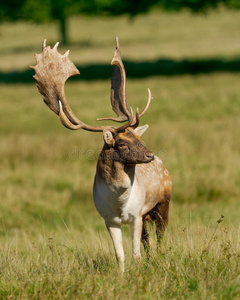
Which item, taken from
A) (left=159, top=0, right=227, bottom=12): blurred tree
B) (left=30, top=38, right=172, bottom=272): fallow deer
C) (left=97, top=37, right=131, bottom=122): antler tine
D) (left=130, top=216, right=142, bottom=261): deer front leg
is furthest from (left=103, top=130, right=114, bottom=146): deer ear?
(left=159, top=0, right=227, bottom=12): blurred tree

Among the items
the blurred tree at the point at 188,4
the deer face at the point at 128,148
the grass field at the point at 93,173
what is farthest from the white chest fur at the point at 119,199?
the blurred tree at the point at 188,4

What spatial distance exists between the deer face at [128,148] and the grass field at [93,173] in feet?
3.18

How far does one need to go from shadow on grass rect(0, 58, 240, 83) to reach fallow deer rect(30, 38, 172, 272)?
2628cm

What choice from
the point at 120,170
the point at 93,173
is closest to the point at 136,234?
the point at 120,170

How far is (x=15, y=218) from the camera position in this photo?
11523mm

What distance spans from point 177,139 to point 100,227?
5.83m

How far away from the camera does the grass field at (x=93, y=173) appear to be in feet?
16.3

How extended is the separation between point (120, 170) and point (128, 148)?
201 millimetres

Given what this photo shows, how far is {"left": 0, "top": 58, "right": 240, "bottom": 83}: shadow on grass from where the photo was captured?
32.5m

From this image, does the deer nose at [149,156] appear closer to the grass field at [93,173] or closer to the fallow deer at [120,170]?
the fallow deer at [120,170]

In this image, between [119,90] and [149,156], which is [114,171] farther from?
[119,90]

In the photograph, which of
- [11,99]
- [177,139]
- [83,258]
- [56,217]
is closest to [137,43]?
[11,99]

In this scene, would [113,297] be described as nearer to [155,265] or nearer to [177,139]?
[155,265]

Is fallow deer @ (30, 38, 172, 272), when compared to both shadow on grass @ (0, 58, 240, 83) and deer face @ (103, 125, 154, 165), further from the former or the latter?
shadow on grass @ (0, 58, 240, 83)
